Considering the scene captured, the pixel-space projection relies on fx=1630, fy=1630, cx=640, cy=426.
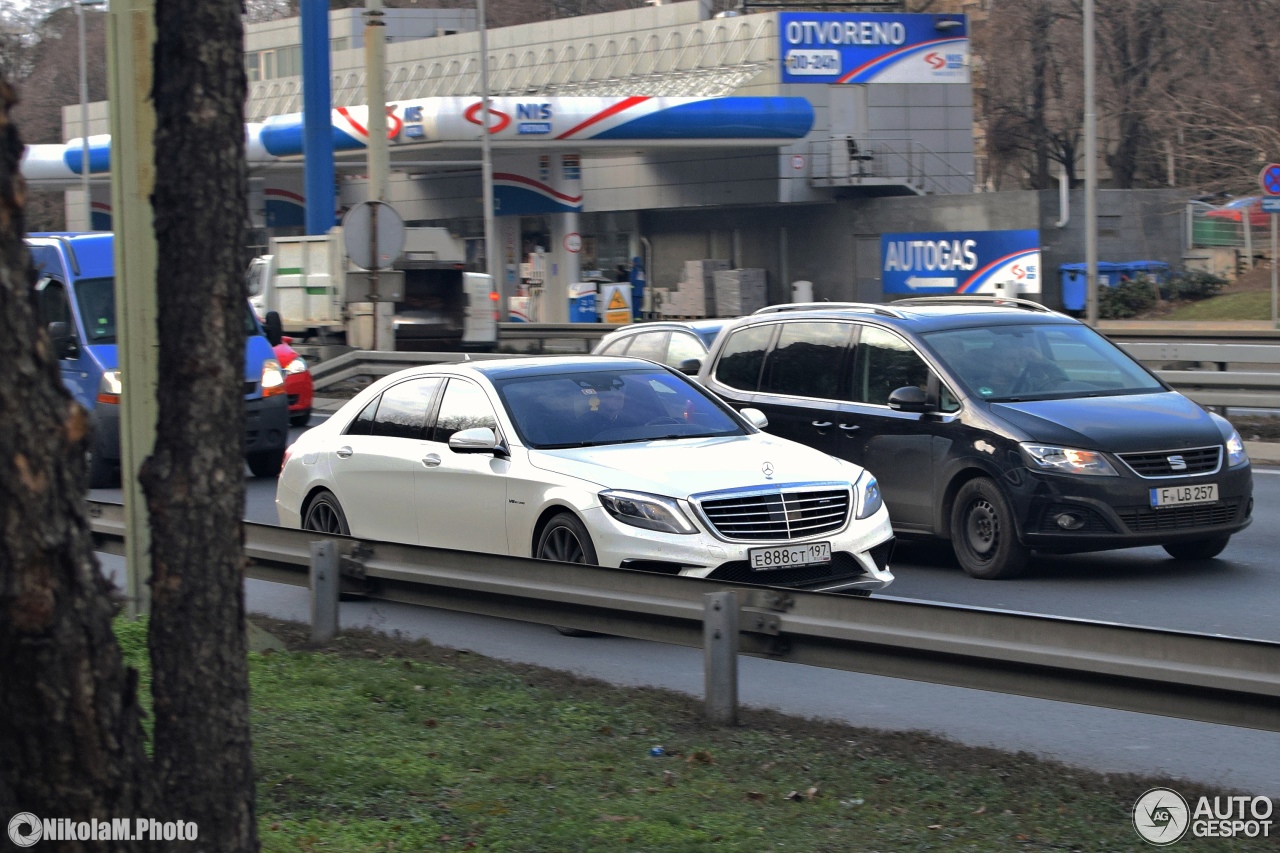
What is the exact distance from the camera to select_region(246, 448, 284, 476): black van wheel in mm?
16406

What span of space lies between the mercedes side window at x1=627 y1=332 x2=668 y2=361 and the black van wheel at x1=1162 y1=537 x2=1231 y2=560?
260 inches

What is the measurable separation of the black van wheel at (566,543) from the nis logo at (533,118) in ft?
123

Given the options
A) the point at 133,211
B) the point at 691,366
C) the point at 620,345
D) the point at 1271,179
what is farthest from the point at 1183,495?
the point at 1271,179

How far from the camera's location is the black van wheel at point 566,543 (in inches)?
329

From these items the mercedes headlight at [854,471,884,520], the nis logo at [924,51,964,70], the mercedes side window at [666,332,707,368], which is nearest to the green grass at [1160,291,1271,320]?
the nis logo at [924,51,964,70]

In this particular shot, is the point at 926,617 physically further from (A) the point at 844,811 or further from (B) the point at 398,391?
(B) the point at 398,391

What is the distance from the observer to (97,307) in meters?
15.6

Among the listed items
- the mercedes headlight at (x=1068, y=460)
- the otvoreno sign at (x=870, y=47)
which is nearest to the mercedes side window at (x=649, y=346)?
the mercedes headlight at (x=1068, y=460)

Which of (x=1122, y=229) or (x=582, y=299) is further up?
(x=1122, y=229)

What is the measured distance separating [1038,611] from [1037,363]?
94.1 inches

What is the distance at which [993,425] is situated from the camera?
10.1 m

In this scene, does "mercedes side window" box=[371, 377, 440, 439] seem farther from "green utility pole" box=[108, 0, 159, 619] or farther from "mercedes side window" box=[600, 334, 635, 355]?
"mercedes side window" box=[600, 334, 635, 355]

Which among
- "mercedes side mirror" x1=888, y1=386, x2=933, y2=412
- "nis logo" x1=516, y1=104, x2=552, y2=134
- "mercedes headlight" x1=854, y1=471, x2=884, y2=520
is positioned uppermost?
"nis logo" x1=516, y1=104, x2=552, y2=134

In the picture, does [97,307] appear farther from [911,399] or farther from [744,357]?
[911,399]
